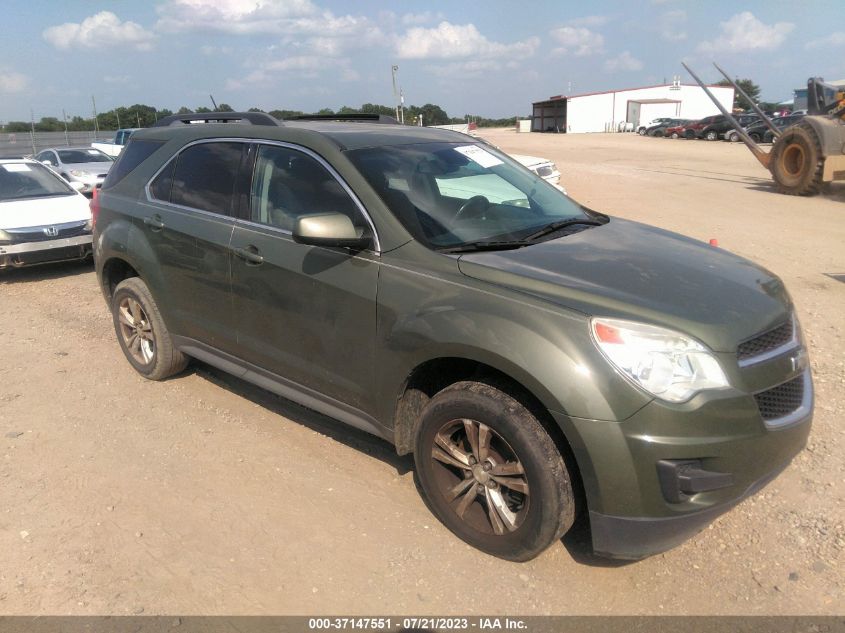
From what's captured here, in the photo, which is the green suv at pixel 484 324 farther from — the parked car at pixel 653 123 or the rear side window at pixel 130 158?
the parked car at pixel 653 123

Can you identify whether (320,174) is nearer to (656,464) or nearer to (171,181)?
(171,181)

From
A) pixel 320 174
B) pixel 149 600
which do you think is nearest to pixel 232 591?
pixel 149 600

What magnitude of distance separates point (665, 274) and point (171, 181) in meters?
3.28

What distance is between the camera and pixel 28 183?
31.3ft

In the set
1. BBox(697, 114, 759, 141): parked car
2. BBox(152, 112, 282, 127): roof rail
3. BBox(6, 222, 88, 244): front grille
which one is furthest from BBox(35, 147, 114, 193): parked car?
BBox(697, 114, 759, 141): parked car

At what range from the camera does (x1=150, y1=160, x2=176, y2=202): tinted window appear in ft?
14.8

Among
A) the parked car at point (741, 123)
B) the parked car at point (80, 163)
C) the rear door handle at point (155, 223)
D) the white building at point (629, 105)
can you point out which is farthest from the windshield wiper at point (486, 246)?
the white building at point (629, 105)

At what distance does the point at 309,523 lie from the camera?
3285mm

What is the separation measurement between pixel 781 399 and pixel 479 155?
2301 mm

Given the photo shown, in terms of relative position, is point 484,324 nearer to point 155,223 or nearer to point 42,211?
point 155,223

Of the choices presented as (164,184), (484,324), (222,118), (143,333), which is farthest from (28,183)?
(484,324)

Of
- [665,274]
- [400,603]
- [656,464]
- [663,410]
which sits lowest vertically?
[400,603]

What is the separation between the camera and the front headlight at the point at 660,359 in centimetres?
249

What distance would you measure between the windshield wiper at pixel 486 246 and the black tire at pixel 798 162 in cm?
1362
